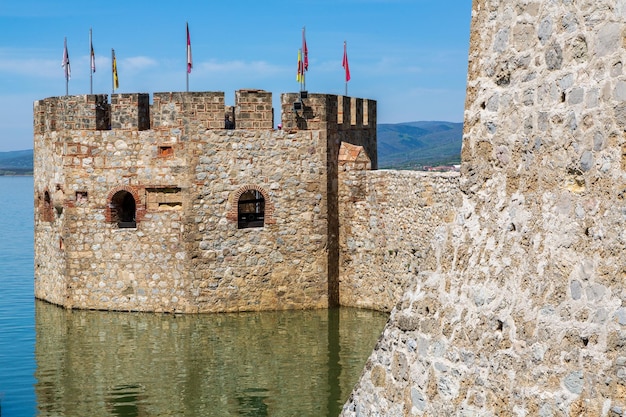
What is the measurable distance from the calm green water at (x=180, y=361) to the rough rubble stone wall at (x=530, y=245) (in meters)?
6.24

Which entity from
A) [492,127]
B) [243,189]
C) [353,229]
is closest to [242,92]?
[243,189]

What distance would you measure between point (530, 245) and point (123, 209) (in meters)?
13.4

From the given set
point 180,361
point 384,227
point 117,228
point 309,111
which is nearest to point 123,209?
point 117,228

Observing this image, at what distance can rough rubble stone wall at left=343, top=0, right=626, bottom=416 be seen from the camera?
5.16 m

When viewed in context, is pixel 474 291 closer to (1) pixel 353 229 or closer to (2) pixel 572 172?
(2) pixel 572 172

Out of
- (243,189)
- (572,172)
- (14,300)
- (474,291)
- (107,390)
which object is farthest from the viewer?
(14,300)

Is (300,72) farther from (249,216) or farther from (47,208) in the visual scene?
(47,208)

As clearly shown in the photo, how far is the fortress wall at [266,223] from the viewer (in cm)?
1722

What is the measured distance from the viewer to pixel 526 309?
552 cm

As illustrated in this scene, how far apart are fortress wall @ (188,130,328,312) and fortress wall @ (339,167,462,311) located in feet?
1.82

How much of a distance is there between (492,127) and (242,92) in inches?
465

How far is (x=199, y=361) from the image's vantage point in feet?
47.7

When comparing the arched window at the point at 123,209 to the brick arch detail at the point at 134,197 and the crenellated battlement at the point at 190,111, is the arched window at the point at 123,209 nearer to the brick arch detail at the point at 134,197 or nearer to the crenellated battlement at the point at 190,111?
the brick arch detail at the point at 134,197

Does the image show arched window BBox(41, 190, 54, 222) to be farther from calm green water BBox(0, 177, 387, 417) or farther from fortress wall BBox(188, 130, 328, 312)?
fortress wall BBox(188, 130, 328, 312)
